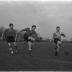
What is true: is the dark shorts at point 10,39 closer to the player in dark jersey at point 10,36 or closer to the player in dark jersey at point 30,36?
the player in dark jersey at point 10,36

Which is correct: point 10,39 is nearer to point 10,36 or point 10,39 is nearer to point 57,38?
point 10,36

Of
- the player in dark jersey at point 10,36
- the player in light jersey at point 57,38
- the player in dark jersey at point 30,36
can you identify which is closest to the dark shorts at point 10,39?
the player in dark jersey at point 10,36

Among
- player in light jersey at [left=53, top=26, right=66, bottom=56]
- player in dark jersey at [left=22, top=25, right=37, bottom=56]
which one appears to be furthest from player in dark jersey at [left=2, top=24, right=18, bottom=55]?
player in light jersey at [left=53, top=26, right=66, bottom=56]

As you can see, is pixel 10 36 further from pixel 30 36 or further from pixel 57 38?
pixel 57 38

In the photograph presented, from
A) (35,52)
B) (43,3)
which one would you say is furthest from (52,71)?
(43,3)

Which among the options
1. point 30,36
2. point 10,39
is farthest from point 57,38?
point 10,39

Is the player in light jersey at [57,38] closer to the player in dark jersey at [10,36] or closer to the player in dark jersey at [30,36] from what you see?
the player in dark jersey at [30,36]

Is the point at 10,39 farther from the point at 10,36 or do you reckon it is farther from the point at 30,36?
the point at 30,36

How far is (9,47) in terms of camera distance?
6.03 meters

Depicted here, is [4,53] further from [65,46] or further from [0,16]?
[65,46]

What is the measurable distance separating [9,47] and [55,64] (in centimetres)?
113

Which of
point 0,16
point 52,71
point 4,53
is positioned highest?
point 0,16

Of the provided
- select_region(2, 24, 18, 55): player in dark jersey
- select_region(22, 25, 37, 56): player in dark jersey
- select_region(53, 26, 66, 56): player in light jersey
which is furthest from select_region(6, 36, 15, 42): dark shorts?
select_region(53, 26, 66, 56): player in light jersey

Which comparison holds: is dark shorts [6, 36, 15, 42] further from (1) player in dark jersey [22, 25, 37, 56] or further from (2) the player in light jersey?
(2) the player in light jersey
